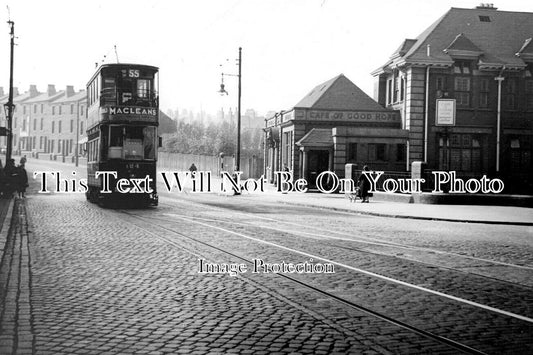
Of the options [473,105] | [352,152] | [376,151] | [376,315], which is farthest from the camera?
[376,151]

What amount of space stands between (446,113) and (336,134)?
7.00 metres

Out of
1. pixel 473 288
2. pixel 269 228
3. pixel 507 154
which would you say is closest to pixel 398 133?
pixel 507 154

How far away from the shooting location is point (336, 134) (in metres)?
40.8

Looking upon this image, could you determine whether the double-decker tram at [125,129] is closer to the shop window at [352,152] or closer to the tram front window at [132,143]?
the tram front window at [132,143]

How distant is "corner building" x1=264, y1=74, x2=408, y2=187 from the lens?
135 feet

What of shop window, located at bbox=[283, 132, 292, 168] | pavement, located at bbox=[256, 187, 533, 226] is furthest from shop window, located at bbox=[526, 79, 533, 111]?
shop window, located at bbox=[283, 132, 292, 168]

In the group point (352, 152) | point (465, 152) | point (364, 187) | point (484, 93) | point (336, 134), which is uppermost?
point (484, 93)

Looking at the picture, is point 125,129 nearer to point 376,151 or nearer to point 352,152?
point 352,152

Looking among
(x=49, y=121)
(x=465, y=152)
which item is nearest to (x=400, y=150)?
(x=465, y=152)

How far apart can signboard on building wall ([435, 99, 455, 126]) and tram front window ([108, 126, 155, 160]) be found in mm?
19720

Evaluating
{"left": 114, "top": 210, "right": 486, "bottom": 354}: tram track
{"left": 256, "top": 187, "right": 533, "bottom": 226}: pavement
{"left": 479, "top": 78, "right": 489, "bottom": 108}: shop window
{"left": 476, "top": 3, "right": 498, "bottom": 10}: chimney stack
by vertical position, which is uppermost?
{"left": 476, "top": 3, "right": 498, "bottom": 10}: chimney stack

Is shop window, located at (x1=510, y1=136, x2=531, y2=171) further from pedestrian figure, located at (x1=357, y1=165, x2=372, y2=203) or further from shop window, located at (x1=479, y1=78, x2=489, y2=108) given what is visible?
pedestrian figure, located at (x1=357, y1=165, x2=372, y2=203)

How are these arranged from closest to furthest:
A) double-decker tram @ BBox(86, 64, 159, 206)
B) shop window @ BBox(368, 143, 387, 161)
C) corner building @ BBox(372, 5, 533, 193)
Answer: double-decker tram @ BBox(86, 64, 159, 206)
corner building @ BBox(372, 5, 533, 193)
shop window @ BBox(368, 143, 387, 161)

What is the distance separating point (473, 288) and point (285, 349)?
4.21 meters
